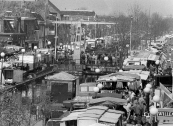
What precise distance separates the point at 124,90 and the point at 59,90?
3.01 meters

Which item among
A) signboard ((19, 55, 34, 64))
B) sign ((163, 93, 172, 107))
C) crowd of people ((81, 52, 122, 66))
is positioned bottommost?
crowd of people ((81, 52, 122, 66))

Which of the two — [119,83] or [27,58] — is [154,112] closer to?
[119,83]

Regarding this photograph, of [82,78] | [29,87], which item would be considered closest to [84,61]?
[82,78]

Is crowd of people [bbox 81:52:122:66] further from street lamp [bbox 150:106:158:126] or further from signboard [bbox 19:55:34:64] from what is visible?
street lamp [bbox 150:106:158:126]

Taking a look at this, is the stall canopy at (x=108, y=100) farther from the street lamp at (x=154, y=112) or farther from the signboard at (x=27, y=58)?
the signboard at (x=27, y=58)

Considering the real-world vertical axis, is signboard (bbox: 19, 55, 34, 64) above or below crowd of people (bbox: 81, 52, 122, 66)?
above

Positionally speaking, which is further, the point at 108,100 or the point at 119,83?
the point at 119,83

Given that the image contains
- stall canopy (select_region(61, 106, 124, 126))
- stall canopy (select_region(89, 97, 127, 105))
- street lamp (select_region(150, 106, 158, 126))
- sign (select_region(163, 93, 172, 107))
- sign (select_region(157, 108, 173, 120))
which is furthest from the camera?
stall canopy (select_region(89, 97, 127, 105))

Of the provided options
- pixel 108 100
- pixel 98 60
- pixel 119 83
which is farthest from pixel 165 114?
pixel 98 60

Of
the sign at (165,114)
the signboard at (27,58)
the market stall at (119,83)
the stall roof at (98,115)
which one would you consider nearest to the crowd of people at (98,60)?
the signboard at (27,58)

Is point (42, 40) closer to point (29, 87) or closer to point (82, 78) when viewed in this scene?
point (82, 78)

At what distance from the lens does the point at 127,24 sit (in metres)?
50.7

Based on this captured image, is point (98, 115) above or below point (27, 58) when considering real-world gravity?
below

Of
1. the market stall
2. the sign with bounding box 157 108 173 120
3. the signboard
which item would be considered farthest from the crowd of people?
the sign with bounding box 157 108 173 120
